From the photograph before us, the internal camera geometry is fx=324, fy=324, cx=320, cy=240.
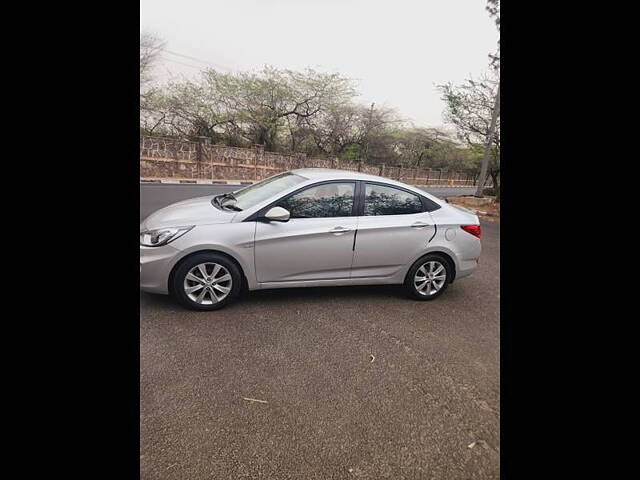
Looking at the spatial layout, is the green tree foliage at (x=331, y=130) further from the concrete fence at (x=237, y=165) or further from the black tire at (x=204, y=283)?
the black tire at (x=204, y=283)

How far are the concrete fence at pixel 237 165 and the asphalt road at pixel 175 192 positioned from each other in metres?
0.06

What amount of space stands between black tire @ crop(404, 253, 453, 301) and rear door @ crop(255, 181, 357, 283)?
1.51ft

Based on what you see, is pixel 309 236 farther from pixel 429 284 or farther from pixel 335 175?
pixel 429 284

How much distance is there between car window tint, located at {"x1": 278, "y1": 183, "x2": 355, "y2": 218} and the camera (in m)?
1.69

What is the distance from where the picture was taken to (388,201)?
181 cm

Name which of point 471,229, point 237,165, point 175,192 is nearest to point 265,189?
point 237,165

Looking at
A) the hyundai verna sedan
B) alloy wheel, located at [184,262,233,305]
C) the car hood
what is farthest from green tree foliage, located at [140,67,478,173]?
alloy wheel, located at [184,262,233,305]

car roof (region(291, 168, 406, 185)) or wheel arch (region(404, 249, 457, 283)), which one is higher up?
car roof (region(291, 168, 406, 185))

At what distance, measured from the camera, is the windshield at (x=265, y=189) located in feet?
5.81

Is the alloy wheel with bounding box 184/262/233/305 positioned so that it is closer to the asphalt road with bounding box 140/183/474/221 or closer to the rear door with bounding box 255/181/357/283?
the rear door with bounding box 255/181/357/283
